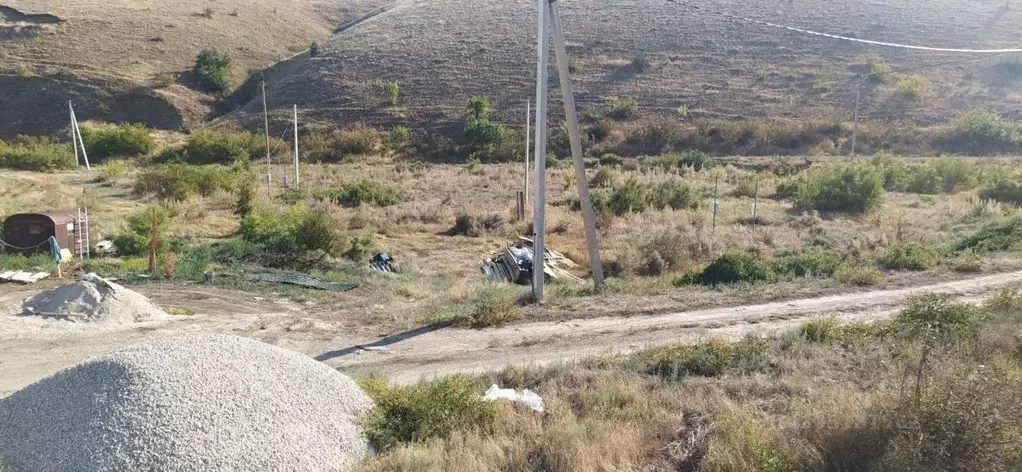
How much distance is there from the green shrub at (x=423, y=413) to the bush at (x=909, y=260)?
11585 mm

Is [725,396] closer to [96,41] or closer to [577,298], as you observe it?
[577,298]

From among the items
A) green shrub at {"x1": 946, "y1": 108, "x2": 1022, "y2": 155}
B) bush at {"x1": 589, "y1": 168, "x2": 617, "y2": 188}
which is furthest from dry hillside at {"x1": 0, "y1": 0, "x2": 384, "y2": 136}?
Answer: green shrub at {"x1": 946, "y1": 108, "x2": 1022, "y2": 155}

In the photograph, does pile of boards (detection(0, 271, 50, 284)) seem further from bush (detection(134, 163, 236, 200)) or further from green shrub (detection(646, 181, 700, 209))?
green shrub (detection(646, 181, 700, 209))

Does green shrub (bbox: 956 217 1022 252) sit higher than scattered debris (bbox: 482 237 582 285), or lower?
higher

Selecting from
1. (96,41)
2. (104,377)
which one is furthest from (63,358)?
(96,41)

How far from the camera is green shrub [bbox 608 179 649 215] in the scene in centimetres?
2375

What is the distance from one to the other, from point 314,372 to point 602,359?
12.8 ft

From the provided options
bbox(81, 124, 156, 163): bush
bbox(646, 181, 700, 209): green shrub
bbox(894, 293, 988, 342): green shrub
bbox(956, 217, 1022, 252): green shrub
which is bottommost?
bbox(894, 293, 988, 342): green shrub

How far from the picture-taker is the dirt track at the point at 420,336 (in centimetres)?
902

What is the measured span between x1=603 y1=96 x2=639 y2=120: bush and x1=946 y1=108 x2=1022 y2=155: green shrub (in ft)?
74.1

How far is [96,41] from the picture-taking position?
69.1m

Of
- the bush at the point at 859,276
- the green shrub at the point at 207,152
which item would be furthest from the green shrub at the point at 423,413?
the green shrub at the point at 207,152

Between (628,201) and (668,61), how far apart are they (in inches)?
1765

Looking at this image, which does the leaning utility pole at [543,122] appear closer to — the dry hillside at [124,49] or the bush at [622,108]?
the bush at [622,108]
